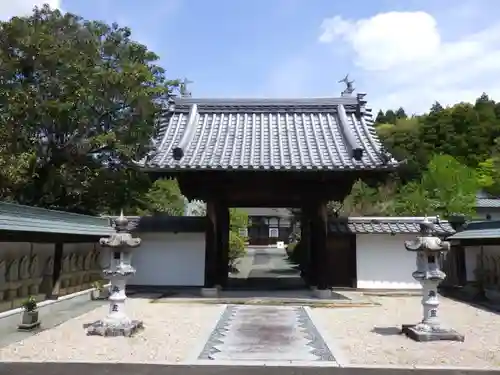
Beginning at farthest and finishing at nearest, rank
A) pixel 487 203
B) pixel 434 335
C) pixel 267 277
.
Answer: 1. pixel 487 203
2. pixel 267 277
3. pixel 434 335

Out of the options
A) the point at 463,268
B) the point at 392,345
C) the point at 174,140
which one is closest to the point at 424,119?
the point at 463,268

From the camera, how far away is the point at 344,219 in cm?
1902

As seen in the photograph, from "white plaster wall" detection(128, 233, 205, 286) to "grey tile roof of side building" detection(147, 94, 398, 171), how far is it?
3.77 meters

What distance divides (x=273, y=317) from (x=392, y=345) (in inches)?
151

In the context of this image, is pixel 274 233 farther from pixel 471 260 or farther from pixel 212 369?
pixel 212 369

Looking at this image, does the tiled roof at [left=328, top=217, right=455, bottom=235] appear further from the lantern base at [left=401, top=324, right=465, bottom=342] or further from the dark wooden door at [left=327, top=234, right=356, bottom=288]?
the lantern base at [left=401, top=324, right=465, bottom=342]

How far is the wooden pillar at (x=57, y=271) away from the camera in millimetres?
13269

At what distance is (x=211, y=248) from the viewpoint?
15781mm

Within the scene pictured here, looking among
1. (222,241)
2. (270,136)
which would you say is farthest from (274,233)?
(270,136)

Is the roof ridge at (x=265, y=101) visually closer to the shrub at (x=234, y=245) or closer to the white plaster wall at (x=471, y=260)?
the white plaster wall at (x=471, y=260)

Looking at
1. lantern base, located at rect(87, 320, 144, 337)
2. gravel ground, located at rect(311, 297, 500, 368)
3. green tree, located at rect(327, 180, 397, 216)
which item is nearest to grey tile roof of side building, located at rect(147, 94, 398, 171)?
gravel ground, located at rect(311, 297, 500, 368)

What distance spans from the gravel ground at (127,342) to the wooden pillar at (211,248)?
3296 millimetres

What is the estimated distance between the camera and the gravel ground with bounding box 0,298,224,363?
7793 mm

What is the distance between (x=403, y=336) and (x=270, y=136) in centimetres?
949
